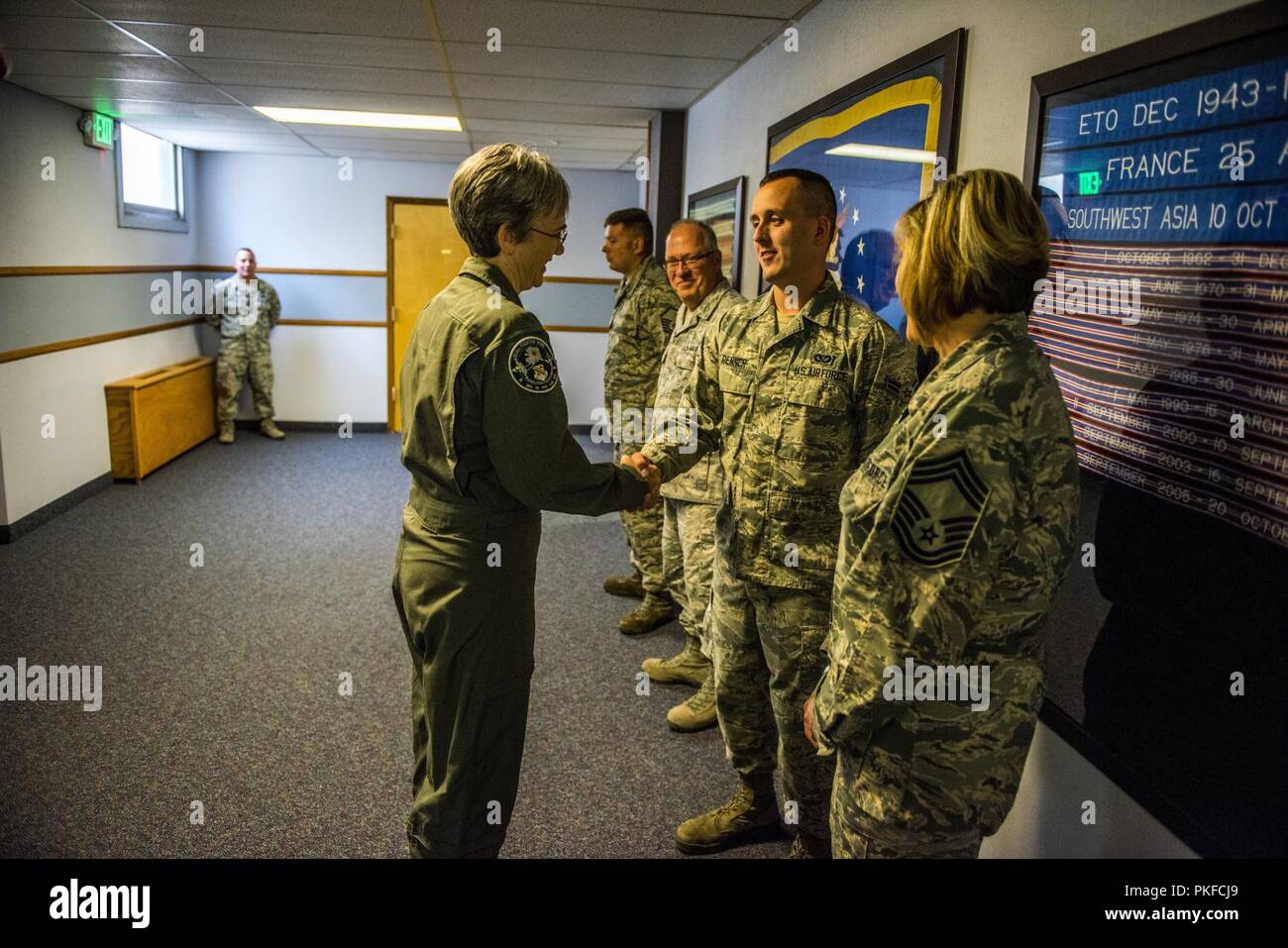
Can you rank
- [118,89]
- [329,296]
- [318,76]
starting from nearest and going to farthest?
[318,76] < [118,89] < [329,296]

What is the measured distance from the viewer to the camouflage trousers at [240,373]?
23.4 ft

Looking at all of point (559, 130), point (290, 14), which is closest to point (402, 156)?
point (559, 130)

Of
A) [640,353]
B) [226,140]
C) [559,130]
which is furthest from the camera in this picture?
[226,140]

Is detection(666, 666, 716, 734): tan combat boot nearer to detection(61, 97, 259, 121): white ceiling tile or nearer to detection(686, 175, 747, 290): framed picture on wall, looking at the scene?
detection(686, 175, 747, 290): framed picture on wall

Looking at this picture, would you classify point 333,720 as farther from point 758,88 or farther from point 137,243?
point 137,243

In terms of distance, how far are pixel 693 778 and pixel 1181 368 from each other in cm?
175

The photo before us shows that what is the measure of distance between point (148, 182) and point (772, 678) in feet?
21.3

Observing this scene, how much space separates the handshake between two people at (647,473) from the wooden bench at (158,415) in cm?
493

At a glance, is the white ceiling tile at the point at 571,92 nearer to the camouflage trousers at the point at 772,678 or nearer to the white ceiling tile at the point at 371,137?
the white ceiling tile at the point at 371,137

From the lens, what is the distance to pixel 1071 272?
1508mm

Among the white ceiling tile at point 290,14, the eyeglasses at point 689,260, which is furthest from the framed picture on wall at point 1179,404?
the white ceiling tile at point 290,14

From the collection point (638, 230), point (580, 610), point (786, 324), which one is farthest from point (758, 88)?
point (580, 610)

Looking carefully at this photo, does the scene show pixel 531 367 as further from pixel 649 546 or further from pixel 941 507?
pixel 649 546

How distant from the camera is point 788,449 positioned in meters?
1.90
